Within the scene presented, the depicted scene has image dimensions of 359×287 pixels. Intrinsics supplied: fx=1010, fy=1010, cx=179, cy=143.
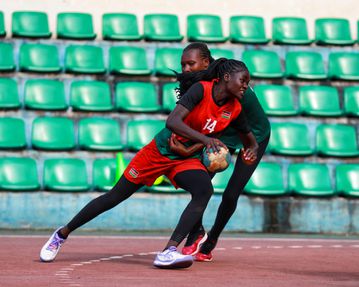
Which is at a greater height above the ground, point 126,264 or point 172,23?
point 172,23

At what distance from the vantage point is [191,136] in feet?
24.2

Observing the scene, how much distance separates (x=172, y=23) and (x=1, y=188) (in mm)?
4573

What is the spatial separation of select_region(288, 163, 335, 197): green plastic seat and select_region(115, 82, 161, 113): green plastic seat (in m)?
2.17

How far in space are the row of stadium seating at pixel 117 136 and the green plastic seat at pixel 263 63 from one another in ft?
4.29

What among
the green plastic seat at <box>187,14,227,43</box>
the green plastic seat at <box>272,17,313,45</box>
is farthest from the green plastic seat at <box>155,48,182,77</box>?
the green plastic seat at <box>272,17,313,45</box>

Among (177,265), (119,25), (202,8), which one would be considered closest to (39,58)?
(119,25)

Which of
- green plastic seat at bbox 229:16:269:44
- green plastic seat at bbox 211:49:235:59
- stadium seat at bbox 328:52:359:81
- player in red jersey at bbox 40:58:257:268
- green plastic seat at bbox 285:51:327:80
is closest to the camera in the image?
player in red jersey at bbox 40:58:257:268

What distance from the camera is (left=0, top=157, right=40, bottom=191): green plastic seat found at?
12766mm

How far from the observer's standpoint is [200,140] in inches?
289

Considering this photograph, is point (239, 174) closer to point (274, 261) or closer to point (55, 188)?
point (274, 261)

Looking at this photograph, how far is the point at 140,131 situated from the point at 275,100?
2.19 metres

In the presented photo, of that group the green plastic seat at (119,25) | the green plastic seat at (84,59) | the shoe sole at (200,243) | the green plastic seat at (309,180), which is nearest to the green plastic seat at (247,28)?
the green plastic seat at (119,25)

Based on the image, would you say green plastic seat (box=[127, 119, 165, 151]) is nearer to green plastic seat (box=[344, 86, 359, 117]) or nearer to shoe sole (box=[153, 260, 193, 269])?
green plastic seat (box=[344, 86, 359, 117])

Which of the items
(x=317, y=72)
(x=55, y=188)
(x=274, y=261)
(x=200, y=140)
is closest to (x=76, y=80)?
(x=55, y=188)
